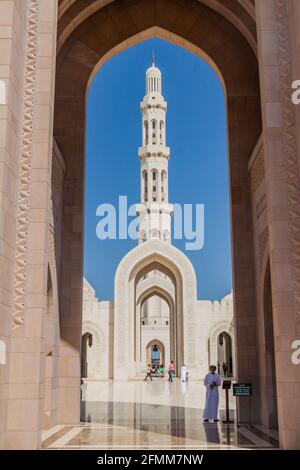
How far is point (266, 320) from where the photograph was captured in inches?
325

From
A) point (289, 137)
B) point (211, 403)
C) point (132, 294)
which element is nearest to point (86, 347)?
point (132, 294)

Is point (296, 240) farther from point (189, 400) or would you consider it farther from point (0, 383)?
point (189, 400)

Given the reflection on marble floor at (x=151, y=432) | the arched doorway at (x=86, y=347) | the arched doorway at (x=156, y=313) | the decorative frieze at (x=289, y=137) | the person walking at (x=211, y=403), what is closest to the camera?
the decorative frieze at (x=289, y=137)

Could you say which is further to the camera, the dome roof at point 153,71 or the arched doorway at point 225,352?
the dome roof at point 153,71

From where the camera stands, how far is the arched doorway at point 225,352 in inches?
1097

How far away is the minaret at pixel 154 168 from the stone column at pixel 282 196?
26.3m

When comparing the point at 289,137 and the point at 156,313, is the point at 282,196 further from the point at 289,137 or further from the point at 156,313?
the point at 156,313

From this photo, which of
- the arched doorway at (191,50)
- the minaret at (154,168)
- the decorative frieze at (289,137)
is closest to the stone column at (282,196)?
the decorative frieze at (289,137)

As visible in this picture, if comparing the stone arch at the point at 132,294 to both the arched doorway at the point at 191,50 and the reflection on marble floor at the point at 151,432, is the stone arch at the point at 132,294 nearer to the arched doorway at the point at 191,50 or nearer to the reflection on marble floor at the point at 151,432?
the reflection on marble floor at the point at 151,432

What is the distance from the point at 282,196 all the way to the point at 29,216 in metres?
2.91

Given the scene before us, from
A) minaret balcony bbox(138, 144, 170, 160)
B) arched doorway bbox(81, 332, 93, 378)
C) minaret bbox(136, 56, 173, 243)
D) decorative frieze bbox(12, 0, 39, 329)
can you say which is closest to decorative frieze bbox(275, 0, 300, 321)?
decorative frieze bbox(12, 0, 39, 329)

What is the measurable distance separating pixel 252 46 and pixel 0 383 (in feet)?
24.4

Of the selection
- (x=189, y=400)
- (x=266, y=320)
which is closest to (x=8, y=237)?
(x=266, y=320)

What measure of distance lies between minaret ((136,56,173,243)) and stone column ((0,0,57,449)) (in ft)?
86.7
